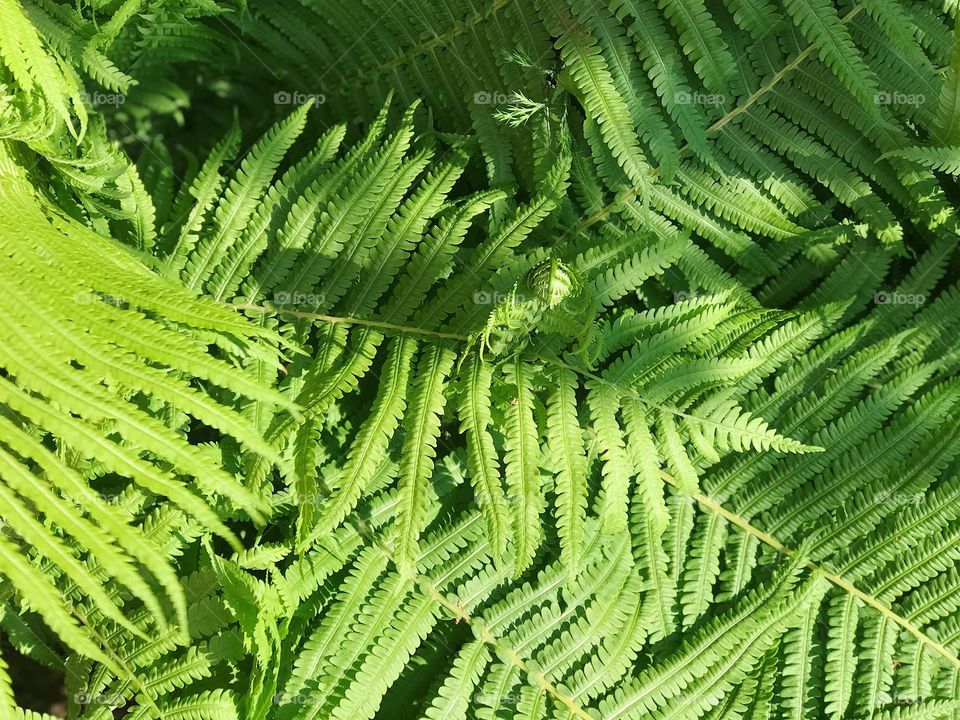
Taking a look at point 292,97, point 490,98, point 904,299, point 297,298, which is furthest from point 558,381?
point 292,97

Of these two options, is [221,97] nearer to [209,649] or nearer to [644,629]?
[209,649]

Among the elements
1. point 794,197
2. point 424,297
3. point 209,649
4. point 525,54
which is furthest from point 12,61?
point 794,197

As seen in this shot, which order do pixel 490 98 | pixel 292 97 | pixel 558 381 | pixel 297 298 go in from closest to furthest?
pixel 558 381, pixel 297 298, pixel 490 98, pixel 292 97

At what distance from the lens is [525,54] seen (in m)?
1.81

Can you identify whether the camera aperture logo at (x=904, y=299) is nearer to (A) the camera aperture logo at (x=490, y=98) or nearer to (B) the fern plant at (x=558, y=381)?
(B) the fern plant at (x=558, y=381)

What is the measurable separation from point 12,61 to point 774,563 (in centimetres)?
194

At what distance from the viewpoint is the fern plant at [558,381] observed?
1653mm

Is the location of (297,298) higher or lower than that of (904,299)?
lower

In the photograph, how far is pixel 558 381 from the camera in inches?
65.1

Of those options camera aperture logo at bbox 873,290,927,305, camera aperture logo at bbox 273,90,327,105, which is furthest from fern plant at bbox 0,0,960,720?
camera aperture logo at bbox 273,90,327,105

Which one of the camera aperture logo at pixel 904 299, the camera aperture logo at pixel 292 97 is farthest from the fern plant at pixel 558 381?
the camera aperture logo at pixel 292 97

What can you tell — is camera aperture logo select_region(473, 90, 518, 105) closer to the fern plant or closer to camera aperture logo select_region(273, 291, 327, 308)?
the fern plant

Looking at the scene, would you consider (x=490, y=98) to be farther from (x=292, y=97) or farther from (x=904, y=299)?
(x=904, y=299)

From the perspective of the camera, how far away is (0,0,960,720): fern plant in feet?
5.42
